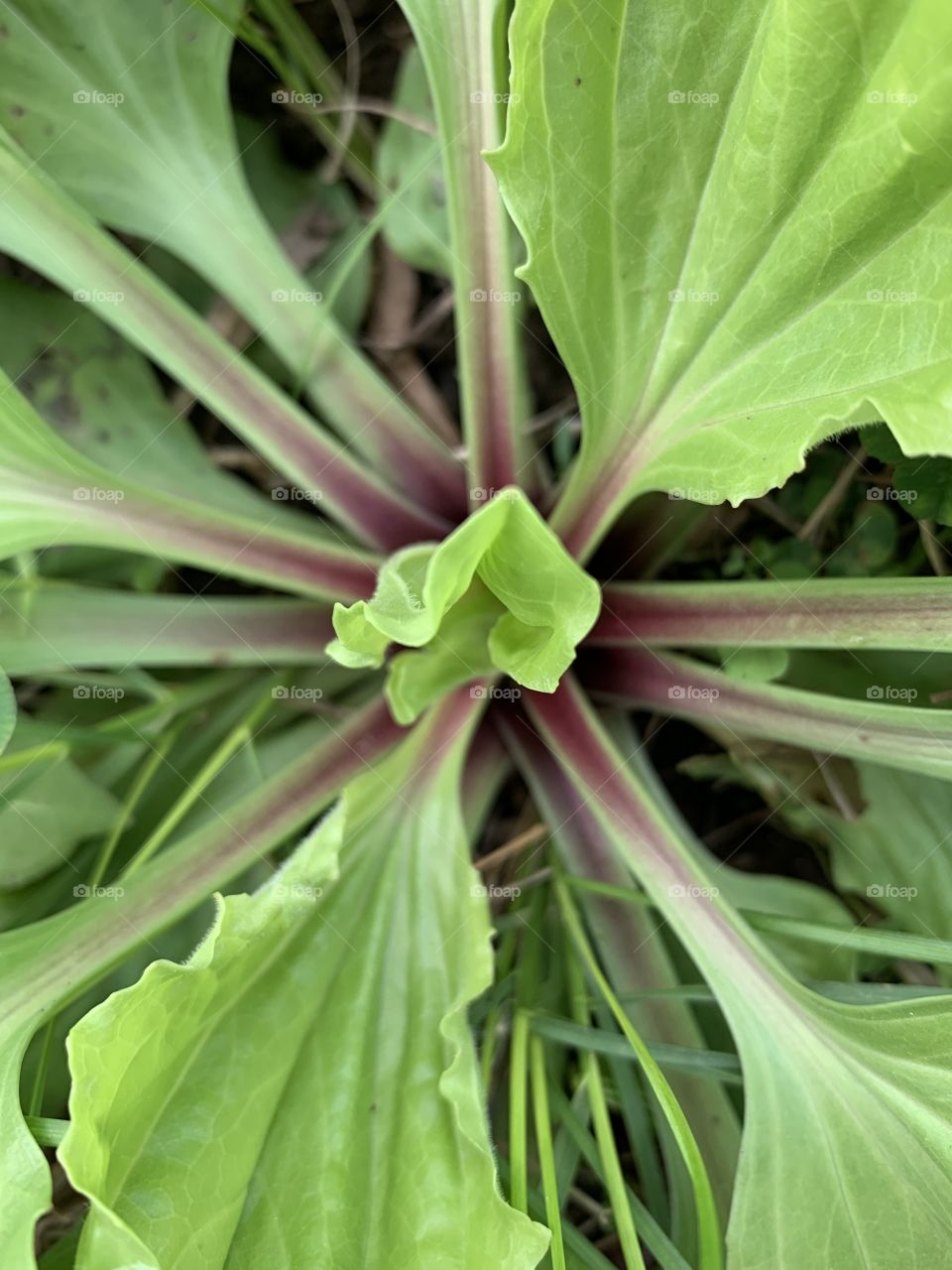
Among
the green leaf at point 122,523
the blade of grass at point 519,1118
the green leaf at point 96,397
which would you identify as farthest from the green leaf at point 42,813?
the blade of grass at point 519,1118

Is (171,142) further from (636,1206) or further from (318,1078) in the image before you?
(636,1206)

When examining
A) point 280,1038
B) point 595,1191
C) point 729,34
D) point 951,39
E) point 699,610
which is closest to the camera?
point 951,39

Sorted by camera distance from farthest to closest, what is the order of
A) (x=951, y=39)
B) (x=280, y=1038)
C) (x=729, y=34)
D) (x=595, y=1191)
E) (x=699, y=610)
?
(x=595, y=1191) < (x=699, y=610) < (x=280, y=1038) < (x=729, y=34) < (x=951, y=39)

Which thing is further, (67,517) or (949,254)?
(67,517)

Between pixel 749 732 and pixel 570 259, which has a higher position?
pixel 570 259

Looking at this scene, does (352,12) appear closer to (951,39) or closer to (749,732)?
(951,39)

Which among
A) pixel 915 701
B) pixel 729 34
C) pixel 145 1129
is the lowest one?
pixel 145 1129

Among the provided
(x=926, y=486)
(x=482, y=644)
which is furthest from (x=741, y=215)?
(x=482, y=644)

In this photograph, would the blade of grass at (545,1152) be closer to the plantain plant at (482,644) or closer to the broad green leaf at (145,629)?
the plantain plant at (482,644)

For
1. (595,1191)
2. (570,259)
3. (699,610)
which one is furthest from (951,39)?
(595,1191)
